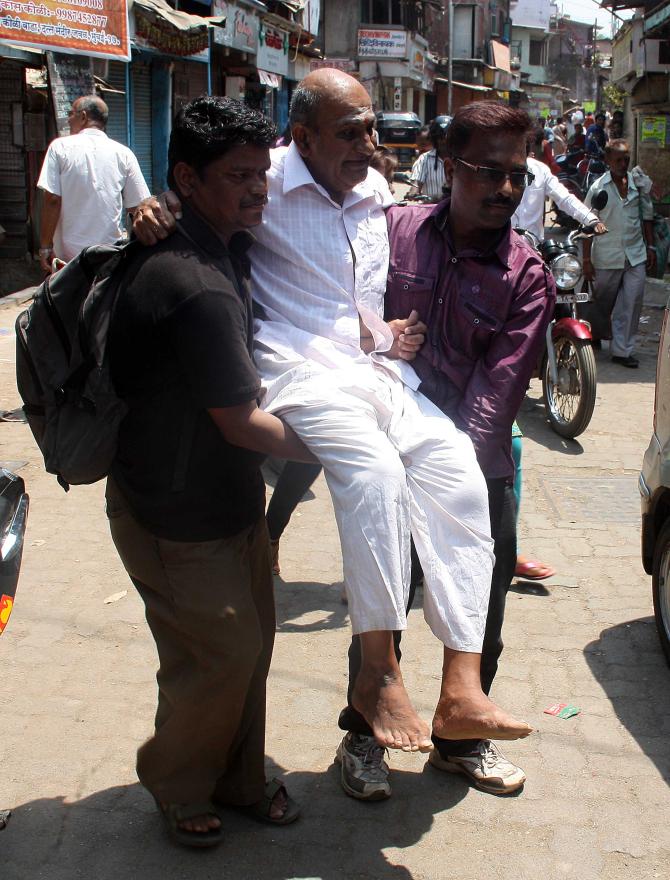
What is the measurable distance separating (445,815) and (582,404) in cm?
430

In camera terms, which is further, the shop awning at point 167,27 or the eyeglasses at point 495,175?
the shop awning at point 167,27

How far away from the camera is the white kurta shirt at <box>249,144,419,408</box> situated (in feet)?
8.84

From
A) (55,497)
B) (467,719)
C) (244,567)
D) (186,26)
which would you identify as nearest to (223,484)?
(244,567)

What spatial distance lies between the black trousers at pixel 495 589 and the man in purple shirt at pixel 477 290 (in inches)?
0.4

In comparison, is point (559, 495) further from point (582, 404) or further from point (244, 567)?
point (244, 567)

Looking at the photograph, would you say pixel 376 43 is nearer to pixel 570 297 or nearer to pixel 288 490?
pixel 570 297

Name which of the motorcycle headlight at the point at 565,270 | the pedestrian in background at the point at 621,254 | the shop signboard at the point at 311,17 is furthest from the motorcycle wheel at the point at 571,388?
the shop signboard at the point at 311,17

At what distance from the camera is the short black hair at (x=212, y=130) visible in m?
2.39

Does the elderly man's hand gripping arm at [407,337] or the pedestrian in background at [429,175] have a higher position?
the pedestrian in background at [429,175]

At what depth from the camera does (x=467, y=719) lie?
2.46m

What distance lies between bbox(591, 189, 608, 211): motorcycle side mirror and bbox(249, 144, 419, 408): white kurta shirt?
6494 mm

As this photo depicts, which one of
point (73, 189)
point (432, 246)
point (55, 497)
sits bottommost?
point (55, 497)

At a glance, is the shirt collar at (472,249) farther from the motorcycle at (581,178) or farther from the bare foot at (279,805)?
the motorcycle at (581,178)

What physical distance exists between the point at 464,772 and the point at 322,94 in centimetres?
200
